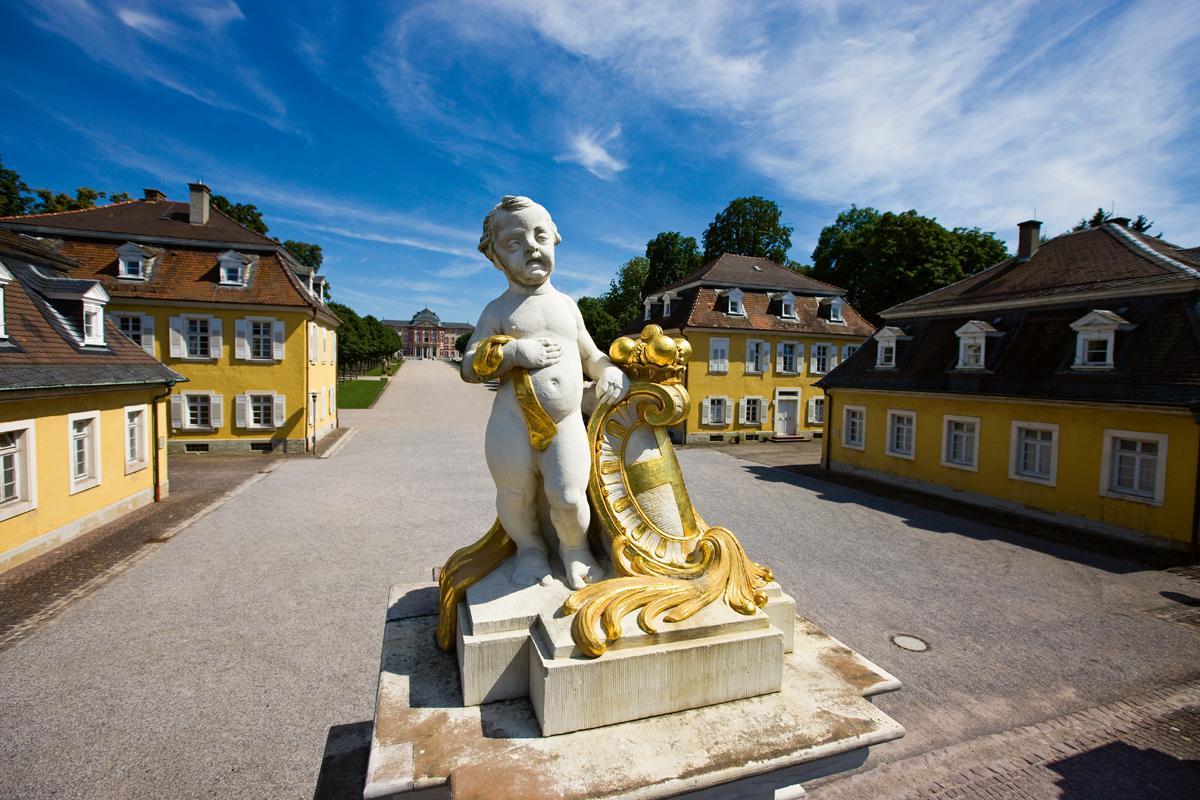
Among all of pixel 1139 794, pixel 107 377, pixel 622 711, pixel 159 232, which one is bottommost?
pixel 1139 794

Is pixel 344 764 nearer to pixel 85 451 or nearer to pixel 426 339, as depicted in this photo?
pixel 85 451

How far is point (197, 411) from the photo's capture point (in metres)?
19.9

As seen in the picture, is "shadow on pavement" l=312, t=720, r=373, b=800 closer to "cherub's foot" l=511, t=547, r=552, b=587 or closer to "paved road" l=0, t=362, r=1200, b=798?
"paved road" l=0, t=362, r=1200, b=798

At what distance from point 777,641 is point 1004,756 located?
12.9 ft

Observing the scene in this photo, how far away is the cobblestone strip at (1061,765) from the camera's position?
15.8ft

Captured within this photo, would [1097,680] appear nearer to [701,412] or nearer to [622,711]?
[622,711]

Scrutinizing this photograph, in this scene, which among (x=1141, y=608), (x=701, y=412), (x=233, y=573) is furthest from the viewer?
(x=701, y=412)

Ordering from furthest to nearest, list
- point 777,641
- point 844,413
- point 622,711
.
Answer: point 844,413 < point 777,641 < point 622,711

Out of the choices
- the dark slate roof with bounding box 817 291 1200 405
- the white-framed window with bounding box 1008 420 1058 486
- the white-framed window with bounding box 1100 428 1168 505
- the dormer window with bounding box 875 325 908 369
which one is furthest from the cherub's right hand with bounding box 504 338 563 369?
the dormer window with bounding box 875 325 908 369

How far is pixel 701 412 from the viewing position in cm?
2483

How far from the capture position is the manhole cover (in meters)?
7.13

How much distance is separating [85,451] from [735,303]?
859 inches

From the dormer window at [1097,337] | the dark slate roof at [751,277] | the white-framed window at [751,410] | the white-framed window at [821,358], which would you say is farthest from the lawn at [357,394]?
the dormer window at [1097,337]

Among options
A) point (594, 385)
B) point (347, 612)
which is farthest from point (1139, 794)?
point (347, 612)
